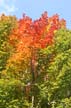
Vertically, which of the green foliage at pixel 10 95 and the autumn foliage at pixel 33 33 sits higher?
the autumn foliage at pixel 33 33

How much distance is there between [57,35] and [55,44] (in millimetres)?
866

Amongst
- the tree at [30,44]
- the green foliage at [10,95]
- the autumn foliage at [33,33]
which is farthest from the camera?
the autumn foliage at [33,33]

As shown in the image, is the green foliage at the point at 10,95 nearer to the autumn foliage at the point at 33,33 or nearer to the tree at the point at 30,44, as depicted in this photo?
the tree at the point at 30,44

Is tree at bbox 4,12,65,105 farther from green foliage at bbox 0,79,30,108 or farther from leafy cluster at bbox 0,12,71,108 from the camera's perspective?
green foliage at bbox 0,79,30,108

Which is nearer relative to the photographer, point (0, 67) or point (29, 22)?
point (0, 67)

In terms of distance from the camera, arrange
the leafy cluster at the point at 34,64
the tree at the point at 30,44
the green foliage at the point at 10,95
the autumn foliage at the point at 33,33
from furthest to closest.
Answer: the autumn foliage at the point at 33,33 → the tree at the point at 30,44 → the leafy cluster at the point at 34,64 → the green foliage at the point at 10,95

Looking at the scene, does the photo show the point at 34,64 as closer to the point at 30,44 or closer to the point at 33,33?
the point at 30,44

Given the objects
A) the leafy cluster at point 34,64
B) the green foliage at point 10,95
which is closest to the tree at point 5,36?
the leafy cluster at point 34,64

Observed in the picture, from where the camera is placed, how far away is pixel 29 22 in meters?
45.0

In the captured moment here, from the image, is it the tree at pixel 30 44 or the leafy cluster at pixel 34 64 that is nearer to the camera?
the leafy cluster at pixel 34 64

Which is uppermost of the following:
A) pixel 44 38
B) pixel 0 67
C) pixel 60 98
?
pixel 44 38

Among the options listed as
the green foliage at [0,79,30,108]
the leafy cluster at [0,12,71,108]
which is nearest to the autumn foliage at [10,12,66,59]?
the leafy cluster at [0,12,71,108]

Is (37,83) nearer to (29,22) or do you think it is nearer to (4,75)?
(4,75)

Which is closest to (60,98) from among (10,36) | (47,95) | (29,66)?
(47,95)
